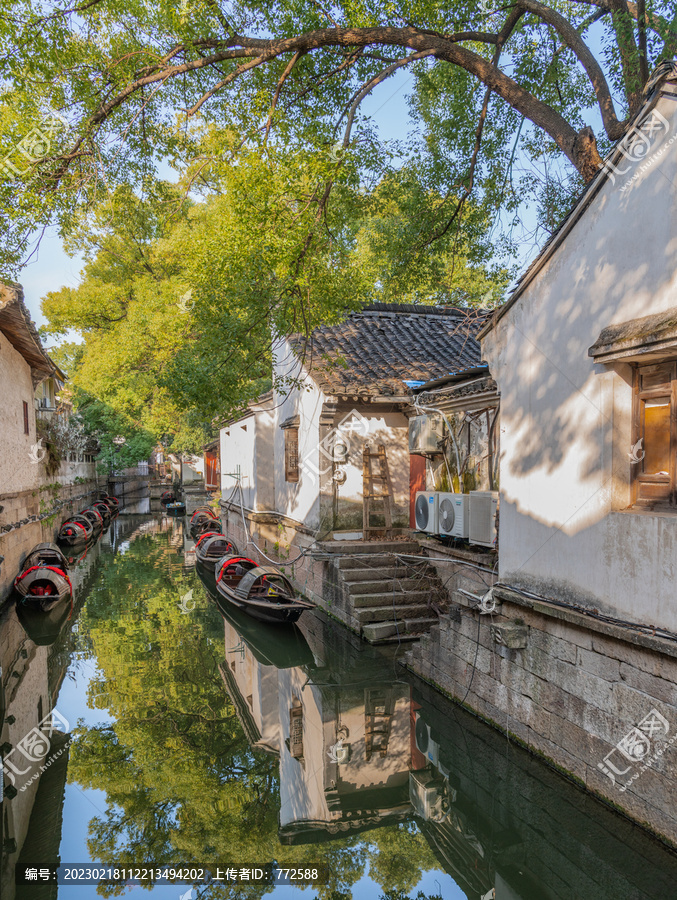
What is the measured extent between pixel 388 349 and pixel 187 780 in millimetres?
9970

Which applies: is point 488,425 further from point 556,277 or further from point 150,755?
point 150,755

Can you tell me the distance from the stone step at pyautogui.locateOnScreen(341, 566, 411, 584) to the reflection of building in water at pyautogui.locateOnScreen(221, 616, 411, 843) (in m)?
1.09

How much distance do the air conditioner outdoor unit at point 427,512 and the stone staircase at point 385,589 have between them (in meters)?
0.98

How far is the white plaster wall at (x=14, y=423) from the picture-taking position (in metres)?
13.8

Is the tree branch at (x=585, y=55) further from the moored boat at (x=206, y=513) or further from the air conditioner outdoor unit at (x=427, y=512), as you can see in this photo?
the moored boat at (x=206, y=513)

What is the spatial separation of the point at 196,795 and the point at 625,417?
6.23 metres

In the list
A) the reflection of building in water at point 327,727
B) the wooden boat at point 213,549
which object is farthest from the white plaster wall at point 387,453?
the wooden boat at point 213,549

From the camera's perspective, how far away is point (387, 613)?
10133 mm

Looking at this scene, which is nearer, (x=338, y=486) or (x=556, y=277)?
(x=556, y=277)

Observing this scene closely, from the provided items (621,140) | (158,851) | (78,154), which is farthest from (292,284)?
(158,851)

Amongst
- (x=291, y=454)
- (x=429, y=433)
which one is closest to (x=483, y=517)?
(x=429, y=433)

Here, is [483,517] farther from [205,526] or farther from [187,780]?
[205,526]

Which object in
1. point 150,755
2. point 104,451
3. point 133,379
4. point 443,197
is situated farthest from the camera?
point 104,451

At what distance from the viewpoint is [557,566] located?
5844mm
